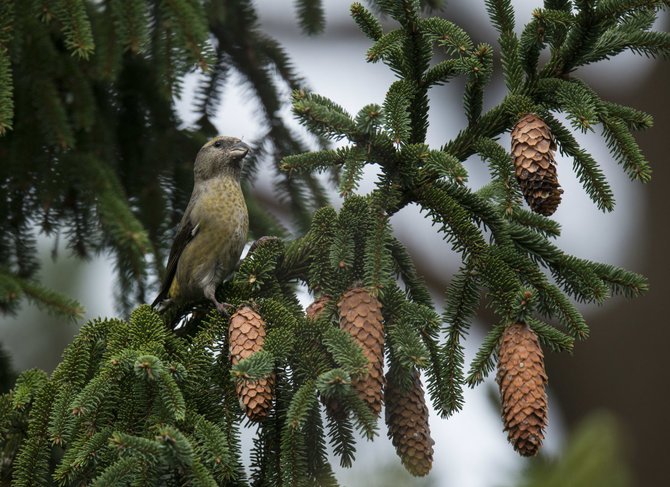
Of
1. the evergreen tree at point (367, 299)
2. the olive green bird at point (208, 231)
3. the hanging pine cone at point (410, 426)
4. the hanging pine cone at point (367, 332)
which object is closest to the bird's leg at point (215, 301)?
the evergreen tree at point (367, 299)

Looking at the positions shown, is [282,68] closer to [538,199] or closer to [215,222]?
[215,222]

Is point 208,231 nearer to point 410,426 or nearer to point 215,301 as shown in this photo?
point 215,301

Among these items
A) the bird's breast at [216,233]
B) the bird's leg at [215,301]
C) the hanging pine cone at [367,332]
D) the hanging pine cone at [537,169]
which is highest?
the bird's breast at [216,233]

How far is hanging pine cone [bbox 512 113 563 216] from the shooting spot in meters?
1.77

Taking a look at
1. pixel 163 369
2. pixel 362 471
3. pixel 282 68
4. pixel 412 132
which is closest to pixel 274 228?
pixel 282 68

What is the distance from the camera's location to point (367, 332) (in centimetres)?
185

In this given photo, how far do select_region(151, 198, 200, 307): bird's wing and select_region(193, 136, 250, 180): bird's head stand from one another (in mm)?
188

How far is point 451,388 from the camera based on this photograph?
1.89 m

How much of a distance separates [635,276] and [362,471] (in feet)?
3.13

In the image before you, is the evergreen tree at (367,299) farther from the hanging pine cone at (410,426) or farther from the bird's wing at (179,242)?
the bird's wing at (179,242)

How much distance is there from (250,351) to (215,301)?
0.53 metres

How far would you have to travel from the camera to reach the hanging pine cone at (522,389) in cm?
164

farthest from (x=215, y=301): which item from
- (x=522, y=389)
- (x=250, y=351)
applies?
(x=522, y=389)

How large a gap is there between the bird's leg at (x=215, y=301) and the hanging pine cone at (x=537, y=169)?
0.94 meters
